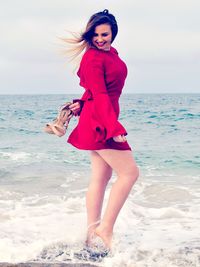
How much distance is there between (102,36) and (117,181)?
3.61 ft

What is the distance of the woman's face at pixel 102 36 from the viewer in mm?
3654

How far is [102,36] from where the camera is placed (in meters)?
3.67

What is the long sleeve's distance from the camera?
3.53 meters

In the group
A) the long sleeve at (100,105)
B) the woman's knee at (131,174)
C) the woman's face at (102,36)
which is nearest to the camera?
the long sleeve at (100,105)

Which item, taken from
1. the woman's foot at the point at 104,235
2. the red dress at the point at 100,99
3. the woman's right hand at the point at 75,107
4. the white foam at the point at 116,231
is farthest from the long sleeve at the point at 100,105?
the white foam at the point at 116,231

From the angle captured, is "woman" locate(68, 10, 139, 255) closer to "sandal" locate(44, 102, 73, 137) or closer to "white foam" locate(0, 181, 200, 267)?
"sandal" locate(44, 102, 73, 137)

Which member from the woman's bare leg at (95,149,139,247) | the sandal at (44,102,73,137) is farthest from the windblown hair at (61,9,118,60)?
the woman's bare leg at (95,149,139,247)

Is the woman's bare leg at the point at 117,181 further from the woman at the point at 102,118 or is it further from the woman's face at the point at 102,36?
the woman's face at the point at 102,36

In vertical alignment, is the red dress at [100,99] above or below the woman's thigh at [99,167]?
above

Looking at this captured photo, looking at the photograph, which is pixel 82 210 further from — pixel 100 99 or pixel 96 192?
pixel 100 99

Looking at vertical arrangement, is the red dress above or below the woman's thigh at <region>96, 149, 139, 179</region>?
above

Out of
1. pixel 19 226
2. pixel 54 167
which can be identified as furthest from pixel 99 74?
pixel 54 167

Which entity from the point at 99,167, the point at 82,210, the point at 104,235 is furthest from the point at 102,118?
the point at 82,210

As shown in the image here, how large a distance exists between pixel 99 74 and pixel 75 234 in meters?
1.49
